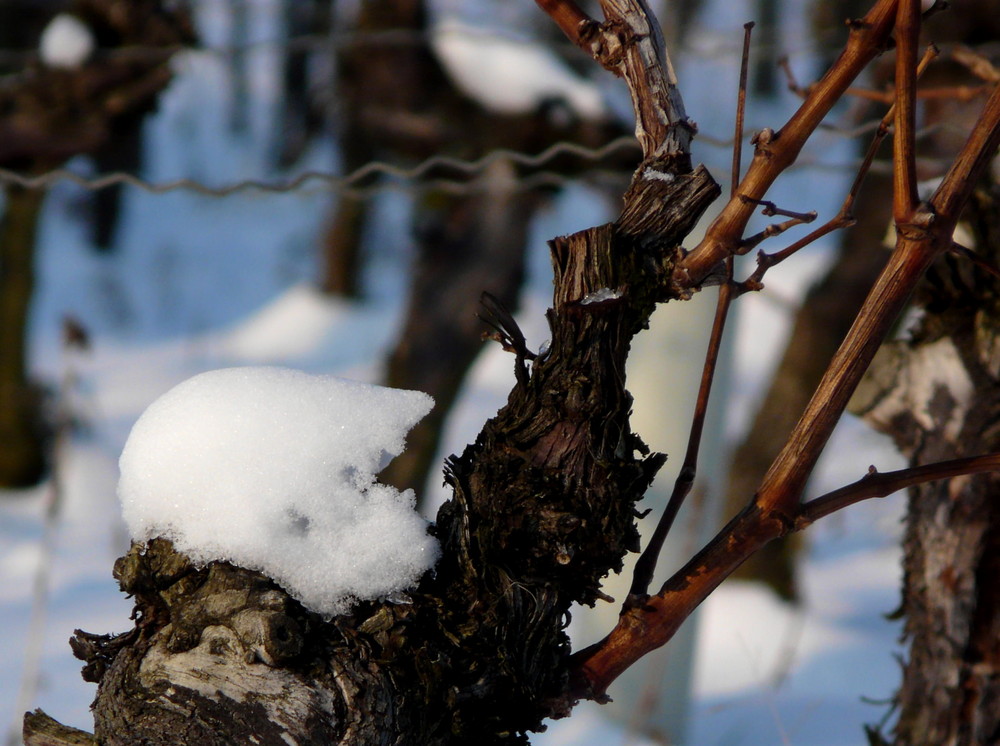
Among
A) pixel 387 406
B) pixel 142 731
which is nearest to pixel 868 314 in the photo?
pixel 387 406

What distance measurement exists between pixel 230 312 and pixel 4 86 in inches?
263

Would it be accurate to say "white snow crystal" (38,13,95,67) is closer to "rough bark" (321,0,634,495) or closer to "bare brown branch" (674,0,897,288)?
"rough bark" (321,0,634,495)

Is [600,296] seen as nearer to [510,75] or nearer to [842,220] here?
[842,220]

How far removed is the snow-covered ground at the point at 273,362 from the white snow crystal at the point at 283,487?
127 centimetres

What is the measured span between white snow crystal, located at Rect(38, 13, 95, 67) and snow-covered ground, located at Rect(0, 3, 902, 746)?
328 millimetres

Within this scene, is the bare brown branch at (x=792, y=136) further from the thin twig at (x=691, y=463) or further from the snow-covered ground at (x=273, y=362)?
the snow-covered ground at (x=273, y=362)

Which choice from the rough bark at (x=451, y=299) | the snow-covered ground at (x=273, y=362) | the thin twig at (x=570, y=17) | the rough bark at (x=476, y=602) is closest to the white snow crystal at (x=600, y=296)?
the rough bark at (x=476, y=602)

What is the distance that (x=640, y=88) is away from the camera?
86cm

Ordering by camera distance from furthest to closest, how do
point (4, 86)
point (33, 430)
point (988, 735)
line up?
point (33, 430) < point (4, 86) < point (988, 735)

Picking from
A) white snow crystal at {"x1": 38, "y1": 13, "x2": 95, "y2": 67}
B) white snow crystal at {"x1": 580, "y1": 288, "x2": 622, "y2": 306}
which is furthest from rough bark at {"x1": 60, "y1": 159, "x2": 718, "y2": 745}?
white snow crystal at {"x1": 38, "y1": 13, "x2": 95, "y2": 67}

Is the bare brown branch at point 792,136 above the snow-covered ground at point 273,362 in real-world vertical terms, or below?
below

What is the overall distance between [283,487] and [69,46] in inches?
112

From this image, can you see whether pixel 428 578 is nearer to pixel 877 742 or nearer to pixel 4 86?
pixel 877 742

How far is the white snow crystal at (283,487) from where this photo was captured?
79cm
